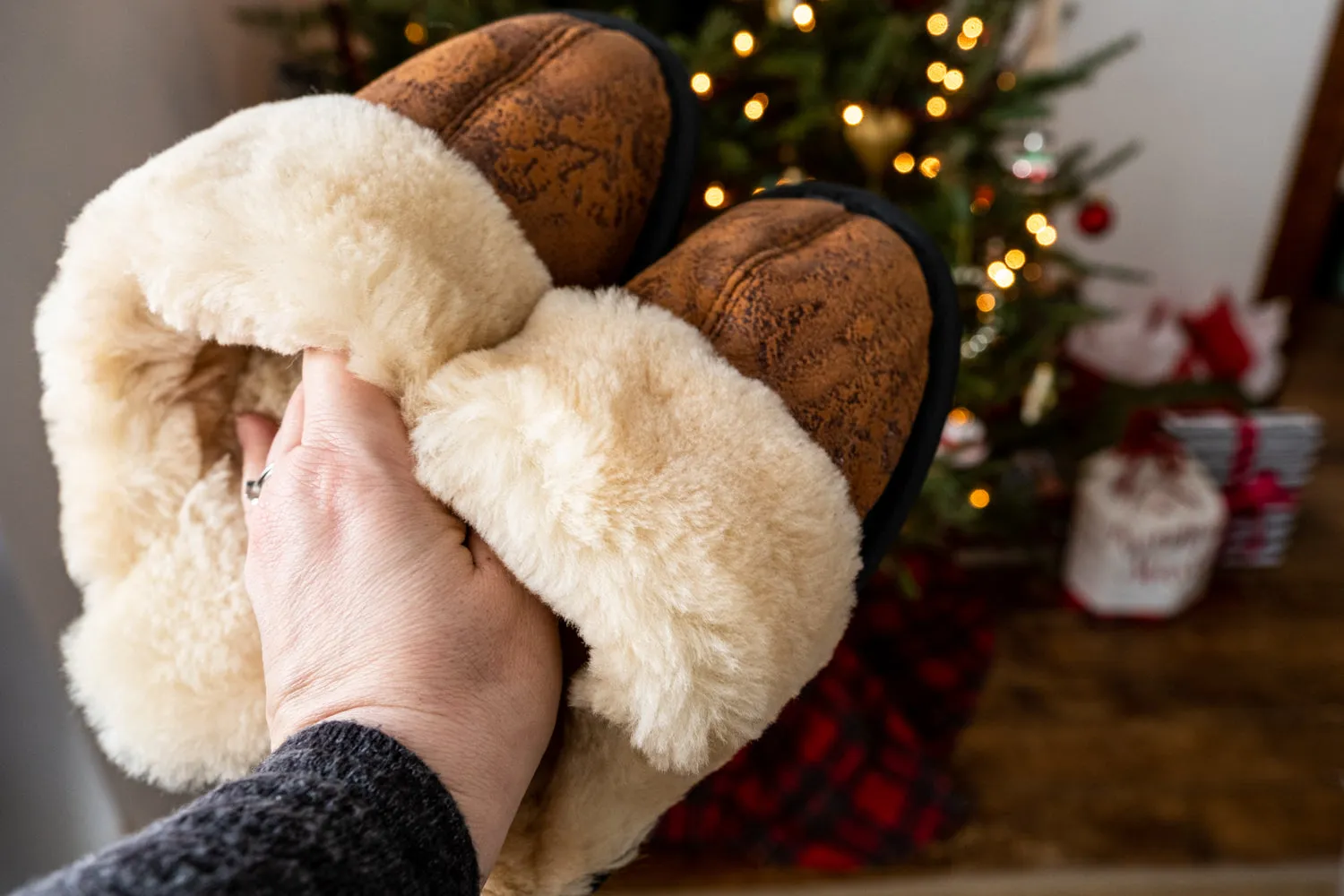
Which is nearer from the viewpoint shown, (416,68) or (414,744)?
(414,744)

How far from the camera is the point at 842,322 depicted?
558mm

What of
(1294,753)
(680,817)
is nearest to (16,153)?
(680,817)

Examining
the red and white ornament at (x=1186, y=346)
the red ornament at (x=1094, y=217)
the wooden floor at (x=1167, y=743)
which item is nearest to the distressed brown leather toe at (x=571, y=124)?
the wooden floor at (x=1167, y=743)

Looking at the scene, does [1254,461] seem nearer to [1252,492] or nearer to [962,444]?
[1252,492]

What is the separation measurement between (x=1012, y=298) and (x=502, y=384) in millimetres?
854

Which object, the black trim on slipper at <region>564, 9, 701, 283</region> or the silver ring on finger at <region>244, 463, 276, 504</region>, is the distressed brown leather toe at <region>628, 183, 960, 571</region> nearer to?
the black trim on slipper at <region>564, 9, 701, 283</region>

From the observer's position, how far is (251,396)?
0.57m

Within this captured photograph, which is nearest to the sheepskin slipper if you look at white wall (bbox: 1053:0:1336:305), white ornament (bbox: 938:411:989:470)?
white ornament (bbox: 938:411:989:470)

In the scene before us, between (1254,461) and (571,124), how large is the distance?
1382mm

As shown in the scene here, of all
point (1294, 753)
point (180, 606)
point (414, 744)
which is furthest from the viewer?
point (1294, 753)

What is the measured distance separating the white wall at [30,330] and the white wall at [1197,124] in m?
1.65

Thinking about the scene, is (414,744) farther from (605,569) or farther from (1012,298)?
(1012,298)

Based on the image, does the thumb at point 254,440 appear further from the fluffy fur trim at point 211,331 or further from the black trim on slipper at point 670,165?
the black trim on slipper at point 670,165

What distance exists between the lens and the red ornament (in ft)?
4.47
